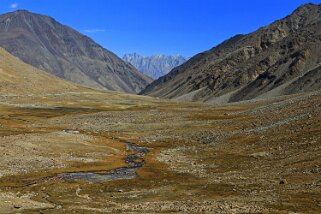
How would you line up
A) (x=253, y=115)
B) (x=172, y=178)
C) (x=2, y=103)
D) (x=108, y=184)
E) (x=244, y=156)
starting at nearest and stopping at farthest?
(x=108, y=184)
(x=172, y=178)
(x=244, y=156)
(x=253, y=115)
(x=2, y=103)

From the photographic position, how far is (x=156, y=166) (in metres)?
55.6

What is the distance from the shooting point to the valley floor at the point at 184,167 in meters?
32.5

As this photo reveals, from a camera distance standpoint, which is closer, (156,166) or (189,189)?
(189,189)

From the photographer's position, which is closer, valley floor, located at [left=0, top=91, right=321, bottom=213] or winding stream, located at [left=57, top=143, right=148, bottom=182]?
valley floor, located at [left=0, top=91, right=321, bottom=213]

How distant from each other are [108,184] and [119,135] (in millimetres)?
49592

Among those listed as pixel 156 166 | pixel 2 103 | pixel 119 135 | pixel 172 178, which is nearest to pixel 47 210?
pixel 172 178

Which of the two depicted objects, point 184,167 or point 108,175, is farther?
point 184,167

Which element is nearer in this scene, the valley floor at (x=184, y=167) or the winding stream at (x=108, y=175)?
the valley floor at (x=184, y=167)

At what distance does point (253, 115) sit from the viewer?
10044 cm

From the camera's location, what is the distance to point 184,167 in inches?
2137

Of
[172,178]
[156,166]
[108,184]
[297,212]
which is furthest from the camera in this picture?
[156,166]

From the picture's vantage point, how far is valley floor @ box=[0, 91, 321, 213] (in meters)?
32.5

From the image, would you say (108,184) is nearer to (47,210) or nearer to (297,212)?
(47,210)

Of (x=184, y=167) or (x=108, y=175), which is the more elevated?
(x=108, y=175)
